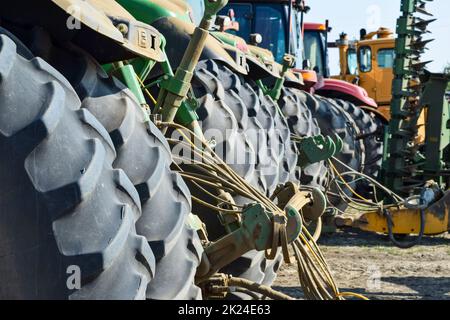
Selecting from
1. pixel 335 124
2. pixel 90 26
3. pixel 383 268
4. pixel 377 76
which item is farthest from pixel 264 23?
pixel 90 26

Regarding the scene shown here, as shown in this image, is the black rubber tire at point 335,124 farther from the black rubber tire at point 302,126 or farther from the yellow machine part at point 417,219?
the yellow machine part at point 417,219

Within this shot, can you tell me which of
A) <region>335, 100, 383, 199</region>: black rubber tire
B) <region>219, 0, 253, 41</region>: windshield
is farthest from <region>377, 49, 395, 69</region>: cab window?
<region>219, 0, 253, 41</region>: windshield

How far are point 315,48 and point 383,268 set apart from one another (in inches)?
312

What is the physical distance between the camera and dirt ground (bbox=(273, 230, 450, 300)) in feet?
20.9

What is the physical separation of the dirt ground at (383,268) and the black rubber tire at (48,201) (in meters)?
3.78

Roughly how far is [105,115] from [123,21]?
36 cm

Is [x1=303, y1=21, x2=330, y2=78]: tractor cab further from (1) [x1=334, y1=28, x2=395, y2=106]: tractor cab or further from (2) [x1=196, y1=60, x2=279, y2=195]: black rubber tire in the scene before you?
(2) [x1=196, y1=60, x2=279, y2=195]: black rubber tire

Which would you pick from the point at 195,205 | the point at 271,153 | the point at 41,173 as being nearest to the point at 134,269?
the point at 41,173

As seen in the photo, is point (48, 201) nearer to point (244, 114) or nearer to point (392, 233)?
point (244, 114)

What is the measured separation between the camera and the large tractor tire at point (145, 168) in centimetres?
297

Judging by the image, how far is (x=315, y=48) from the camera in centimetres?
1479

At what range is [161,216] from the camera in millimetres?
3021

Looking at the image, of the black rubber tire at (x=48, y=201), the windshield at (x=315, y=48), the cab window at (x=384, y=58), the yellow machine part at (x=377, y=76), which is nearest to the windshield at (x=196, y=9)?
the black rubber tire at (x=48, y=201)
